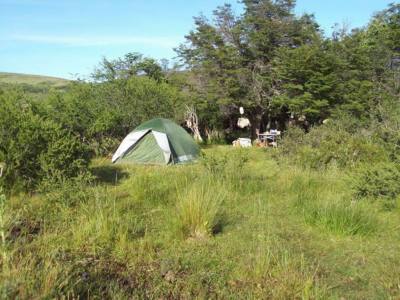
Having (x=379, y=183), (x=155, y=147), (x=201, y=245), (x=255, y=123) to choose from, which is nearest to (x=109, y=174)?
(x=155, y=147)

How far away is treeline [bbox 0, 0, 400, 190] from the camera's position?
545 inches

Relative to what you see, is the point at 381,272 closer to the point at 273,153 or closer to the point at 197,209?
the point at 197,209

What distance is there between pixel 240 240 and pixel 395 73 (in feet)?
47.9

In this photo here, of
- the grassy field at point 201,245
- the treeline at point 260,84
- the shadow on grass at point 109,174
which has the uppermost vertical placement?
the treeline at point 260,84

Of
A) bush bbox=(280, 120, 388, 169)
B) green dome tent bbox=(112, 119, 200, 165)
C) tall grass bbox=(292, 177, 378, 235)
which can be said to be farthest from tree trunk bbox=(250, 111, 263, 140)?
tall grass bbox=(292, 177, 378, 235)

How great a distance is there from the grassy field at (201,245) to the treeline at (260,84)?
22.1 ft

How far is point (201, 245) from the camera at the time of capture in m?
4.61

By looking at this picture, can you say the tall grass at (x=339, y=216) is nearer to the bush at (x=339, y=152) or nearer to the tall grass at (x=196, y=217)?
the tall grass at (x=196, y=217)

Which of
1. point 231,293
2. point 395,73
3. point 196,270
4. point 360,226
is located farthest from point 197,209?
point 395,73

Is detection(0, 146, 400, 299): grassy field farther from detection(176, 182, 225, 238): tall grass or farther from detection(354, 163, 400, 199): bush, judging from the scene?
detection(354, 163, 400, 199): bush

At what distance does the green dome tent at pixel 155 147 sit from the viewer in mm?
11906

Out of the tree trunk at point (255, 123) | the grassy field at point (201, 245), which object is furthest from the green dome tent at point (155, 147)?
the tree trunk at point (255, 123)

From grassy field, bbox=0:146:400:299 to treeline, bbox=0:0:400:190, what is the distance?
672 centimetres

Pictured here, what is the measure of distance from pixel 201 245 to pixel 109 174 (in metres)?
5.63
